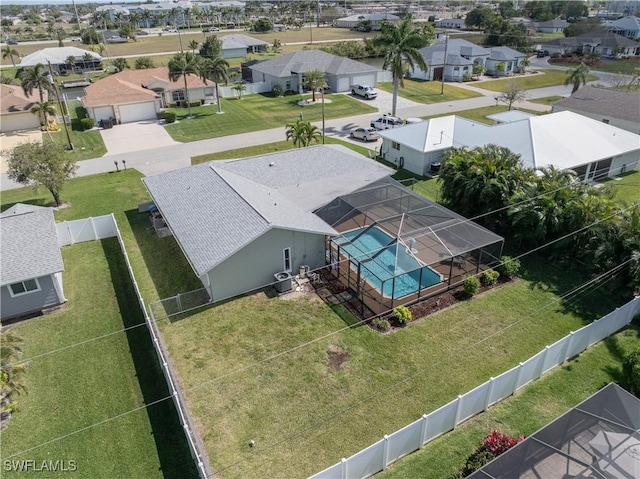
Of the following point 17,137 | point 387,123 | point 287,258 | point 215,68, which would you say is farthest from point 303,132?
point 17,137

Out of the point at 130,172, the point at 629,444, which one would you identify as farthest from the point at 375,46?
the point at 629,444

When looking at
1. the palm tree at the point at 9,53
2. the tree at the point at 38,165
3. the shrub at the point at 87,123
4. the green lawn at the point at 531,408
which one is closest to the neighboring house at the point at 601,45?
the shrub at the point at 87,123

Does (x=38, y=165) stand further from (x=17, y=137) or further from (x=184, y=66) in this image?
(x=184, y=66)

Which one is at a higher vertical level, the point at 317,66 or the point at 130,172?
the point at 317,66

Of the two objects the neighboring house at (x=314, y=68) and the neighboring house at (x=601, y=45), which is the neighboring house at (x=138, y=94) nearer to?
the neighboring house at (x=314, y=68)

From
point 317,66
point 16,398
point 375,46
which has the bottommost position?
point 16,398

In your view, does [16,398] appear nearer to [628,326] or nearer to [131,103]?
[628,326]
